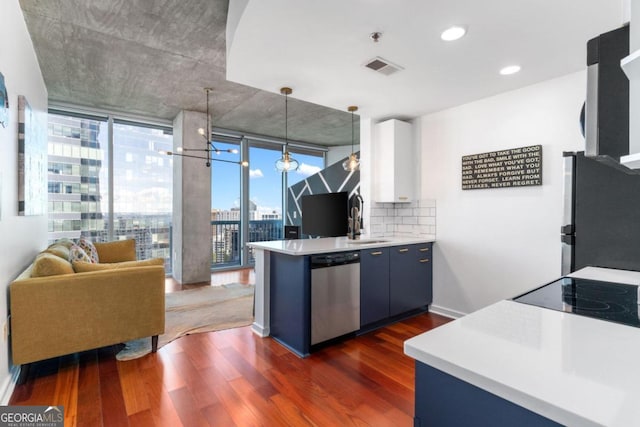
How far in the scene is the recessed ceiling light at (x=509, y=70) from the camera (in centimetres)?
252

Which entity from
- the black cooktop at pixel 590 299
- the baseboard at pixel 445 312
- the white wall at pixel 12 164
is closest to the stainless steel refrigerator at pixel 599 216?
the black cooktop at pixel 590 299

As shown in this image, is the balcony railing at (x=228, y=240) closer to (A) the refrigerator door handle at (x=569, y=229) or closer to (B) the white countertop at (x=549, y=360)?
(A) the refrigerator door handle at (x=569, y=229)

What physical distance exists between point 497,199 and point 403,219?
1.17m

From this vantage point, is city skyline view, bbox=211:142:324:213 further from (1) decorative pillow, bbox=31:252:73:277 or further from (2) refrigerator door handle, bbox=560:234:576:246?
(2) refrigerator door handle, bbox=560:234:576:246

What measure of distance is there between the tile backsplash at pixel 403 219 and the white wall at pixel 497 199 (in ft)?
0.39

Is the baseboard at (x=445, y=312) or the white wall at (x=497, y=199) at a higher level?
the white wall at (x=497, y=199)

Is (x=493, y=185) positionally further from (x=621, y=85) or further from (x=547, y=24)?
(x=621, y=85)

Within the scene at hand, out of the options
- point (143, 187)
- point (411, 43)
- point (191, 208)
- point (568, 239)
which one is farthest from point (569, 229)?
point (143, 187)

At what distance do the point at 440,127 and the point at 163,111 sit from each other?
422 centimetres

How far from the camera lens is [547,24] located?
6.36 ft

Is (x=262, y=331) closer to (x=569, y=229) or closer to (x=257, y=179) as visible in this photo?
(x=569, y=229)

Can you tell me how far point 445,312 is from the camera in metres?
3.53

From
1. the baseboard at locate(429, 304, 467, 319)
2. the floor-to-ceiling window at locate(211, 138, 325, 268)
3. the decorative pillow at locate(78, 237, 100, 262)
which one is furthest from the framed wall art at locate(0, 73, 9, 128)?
the baseboard at locate(429, 304, 467, 319)

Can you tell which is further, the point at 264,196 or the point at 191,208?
the point at 264,196
